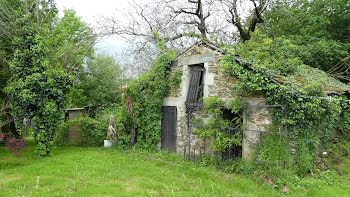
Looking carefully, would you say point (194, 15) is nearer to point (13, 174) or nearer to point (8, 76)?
point (8, 76)

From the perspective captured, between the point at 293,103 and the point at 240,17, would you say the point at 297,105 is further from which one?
the point at 240,17

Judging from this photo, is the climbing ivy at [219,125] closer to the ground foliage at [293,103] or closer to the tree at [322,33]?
the ground foliage at [293,103]

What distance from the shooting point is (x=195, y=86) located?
8883 millimetres

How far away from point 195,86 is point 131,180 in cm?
433

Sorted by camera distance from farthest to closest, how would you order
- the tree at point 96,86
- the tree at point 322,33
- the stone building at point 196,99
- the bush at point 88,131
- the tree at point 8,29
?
the tree at point 96,86 < the tree at point 322,33 < the bush at point 88,131 < the tree at point 8,29 < the stone building at point 196,99

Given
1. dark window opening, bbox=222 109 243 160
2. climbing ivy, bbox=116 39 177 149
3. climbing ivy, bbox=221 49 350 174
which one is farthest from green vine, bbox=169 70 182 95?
climbing ivy, bbox=221 49 350 174

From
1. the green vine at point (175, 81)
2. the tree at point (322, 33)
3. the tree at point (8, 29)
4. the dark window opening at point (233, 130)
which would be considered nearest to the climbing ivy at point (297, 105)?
the dark window opening at point (233, 130)

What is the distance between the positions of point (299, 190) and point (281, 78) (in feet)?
10.8

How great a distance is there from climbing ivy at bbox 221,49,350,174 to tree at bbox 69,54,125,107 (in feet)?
37.6

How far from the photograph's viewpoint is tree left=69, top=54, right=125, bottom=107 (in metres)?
15.9

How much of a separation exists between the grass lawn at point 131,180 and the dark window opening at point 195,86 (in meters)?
2.42

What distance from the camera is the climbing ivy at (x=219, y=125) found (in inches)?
285

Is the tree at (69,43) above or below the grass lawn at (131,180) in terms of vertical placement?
above

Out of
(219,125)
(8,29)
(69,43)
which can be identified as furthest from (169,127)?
(8,29)
